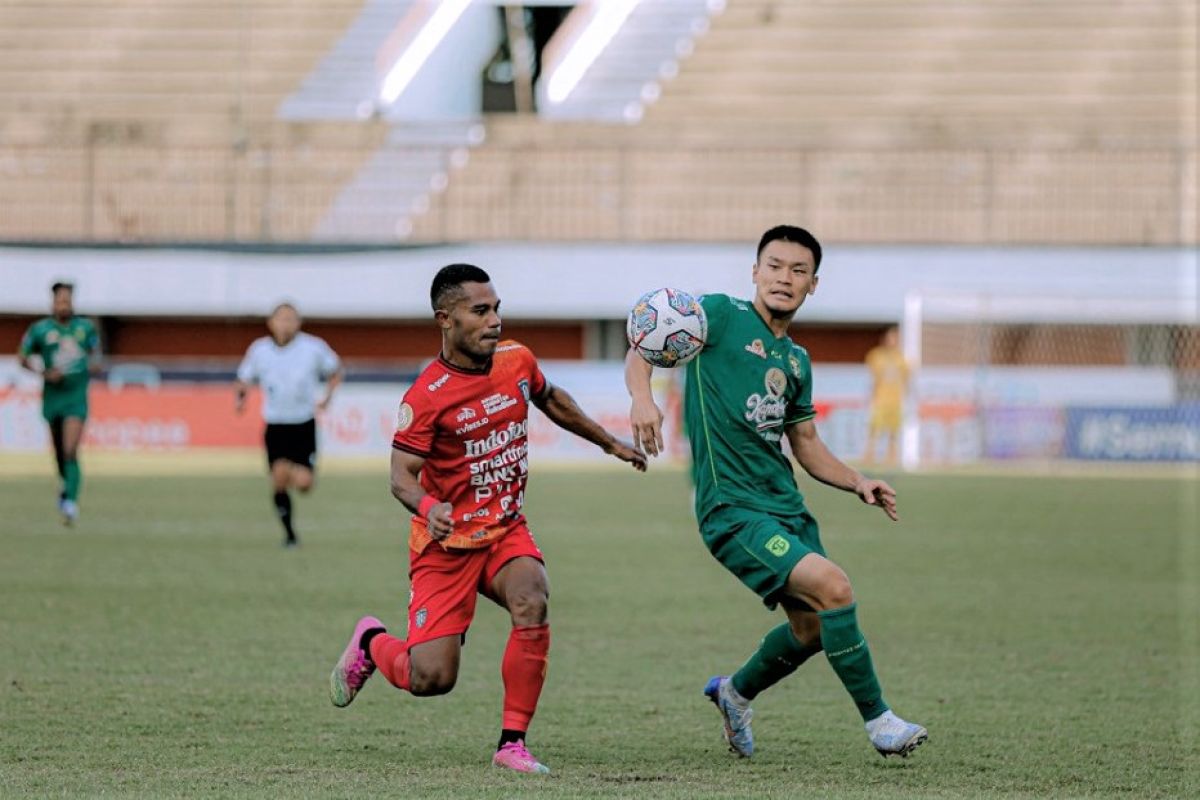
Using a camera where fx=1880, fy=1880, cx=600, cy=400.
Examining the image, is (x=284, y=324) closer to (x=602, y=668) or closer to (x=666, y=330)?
(x=602, y=668)

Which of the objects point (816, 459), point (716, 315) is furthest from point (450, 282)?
point (816, 459)

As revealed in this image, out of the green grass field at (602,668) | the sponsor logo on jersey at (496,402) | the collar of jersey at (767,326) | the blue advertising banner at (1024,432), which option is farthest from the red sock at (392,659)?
the blue advertising banner at (1024,432)

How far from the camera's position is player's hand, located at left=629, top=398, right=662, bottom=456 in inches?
237

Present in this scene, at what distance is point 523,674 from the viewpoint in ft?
20.9

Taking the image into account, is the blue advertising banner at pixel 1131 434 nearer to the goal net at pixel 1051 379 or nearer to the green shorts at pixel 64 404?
the goal net at pixel 1051 379

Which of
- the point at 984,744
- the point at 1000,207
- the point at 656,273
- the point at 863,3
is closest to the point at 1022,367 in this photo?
the point at 1000,207

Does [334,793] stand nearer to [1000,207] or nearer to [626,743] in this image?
[626,743]

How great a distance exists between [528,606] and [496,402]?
0.71 meters

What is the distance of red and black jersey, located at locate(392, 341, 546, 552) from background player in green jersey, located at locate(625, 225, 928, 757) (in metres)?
0.46

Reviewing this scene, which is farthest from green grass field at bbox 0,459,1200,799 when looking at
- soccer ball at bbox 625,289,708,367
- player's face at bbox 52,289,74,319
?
player's face at bbox 52,289,74,319

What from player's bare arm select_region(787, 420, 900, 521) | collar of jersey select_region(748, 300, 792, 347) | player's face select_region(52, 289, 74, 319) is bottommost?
player's bare arm select_region(787, 420, 900, 521)

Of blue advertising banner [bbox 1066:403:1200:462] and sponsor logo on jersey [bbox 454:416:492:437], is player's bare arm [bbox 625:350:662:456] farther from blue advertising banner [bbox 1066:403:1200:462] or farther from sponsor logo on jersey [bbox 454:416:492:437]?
blue advertising banner [bbox 1066:403:1200:462]

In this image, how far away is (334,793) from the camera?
18.7 ft

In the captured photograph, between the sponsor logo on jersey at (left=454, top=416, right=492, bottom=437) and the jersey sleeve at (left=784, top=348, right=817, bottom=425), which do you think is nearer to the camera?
the sponsor logo on jersey at (left=454, top=416, right=492, bottom=437)
